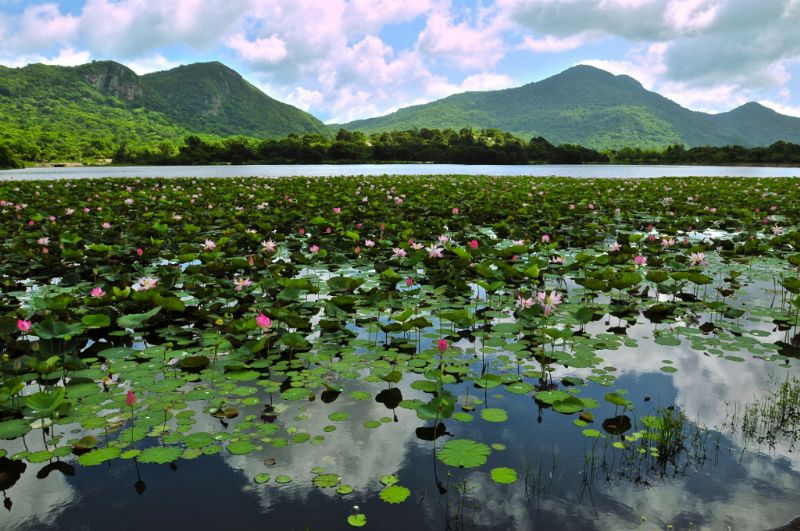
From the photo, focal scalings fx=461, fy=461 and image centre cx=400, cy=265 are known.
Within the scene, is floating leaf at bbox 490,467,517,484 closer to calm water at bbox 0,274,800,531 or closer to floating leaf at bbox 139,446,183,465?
calm water at bbox 0,274,800,531

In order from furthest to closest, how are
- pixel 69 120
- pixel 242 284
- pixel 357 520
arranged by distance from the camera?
pixel 69 120 < pixel 242 284 < pixel 357 520

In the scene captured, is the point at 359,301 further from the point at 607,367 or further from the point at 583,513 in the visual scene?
the point at 583,513

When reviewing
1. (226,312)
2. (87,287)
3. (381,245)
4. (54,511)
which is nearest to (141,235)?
(87,287)

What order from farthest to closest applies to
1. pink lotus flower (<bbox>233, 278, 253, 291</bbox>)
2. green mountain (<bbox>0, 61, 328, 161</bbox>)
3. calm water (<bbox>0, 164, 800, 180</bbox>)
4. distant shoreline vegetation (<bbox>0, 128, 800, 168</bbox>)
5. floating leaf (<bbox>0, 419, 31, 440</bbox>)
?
green mountain (<bbox>0, 61, 328, 161</bbox>) → distant shoreline vegetation (<bbox>0, 128, 800, 168</bbox>) → calm water (<bbox>0, 164, 800, 180</bbox>) → pink lotus flower (<bbox>233, 278, 253, 291</bbox>) → floating leaf (<bbox>0, 419, 31, 440</bbox>)

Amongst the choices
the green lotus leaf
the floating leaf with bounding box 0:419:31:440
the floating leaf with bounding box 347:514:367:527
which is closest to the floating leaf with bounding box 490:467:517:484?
the floating leaf with bounding box 347:514:367:527

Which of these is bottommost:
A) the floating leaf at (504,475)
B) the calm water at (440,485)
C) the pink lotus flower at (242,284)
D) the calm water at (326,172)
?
the calm water at (440,485)

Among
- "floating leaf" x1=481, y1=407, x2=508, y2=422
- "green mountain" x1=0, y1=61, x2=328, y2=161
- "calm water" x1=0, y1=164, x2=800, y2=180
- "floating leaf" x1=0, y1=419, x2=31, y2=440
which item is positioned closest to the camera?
"floating leaf" x1=0, y1=419, x2=31, y2=440

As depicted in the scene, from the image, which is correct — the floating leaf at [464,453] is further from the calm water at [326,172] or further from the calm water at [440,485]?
the calm water at [326,172]

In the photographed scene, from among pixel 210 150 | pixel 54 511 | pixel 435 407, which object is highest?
pixel 210 150

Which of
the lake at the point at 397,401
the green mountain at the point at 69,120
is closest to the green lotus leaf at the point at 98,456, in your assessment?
the lake at the point at 397,401

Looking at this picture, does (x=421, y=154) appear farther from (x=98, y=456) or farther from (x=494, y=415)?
(x=98, y=456)

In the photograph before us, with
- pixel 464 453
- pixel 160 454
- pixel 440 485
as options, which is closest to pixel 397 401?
pixel 464 453

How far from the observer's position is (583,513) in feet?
8.36

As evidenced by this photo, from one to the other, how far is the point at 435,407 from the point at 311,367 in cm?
162
